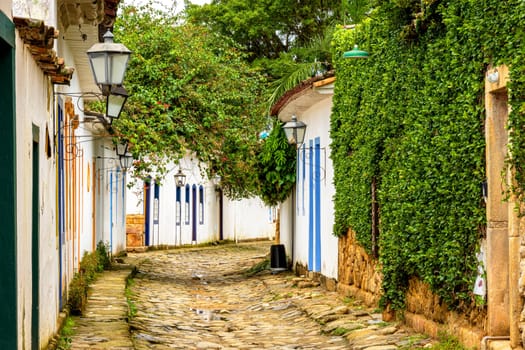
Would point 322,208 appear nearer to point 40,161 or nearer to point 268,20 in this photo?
point 40,161

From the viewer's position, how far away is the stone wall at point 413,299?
9.13 metres

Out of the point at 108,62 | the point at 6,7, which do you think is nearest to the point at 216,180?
the point at 108,62

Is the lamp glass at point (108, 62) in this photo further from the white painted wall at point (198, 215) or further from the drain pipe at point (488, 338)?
the white painted wall at point (198, 215)

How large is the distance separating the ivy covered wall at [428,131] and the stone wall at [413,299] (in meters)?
0.19

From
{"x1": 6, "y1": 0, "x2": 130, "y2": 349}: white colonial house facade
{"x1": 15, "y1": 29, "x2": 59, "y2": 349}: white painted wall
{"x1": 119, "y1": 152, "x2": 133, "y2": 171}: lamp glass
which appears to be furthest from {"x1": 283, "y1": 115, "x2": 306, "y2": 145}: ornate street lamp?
{"x1": 15, "y1": 29, "x2": 59, "y2": 349}: white painted wall

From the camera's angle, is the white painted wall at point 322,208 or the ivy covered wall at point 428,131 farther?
the white painted wall at point 322,208

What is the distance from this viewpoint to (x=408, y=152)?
35.7ft

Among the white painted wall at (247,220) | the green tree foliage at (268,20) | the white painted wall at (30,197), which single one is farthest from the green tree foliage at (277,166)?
the white painted wall at (247,220)

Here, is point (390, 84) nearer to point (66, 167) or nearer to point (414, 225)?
point (414, 225)

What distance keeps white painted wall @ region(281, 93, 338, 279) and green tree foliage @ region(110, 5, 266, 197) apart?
6.05 feet

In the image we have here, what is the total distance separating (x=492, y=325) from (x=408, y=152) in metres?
2.85

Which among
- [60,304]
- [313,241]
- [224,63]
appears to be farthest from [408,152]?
[224,63]

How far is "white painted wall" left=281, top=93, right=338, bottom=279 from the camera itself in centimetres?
1667

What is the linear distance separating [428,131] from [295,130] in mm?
8691
